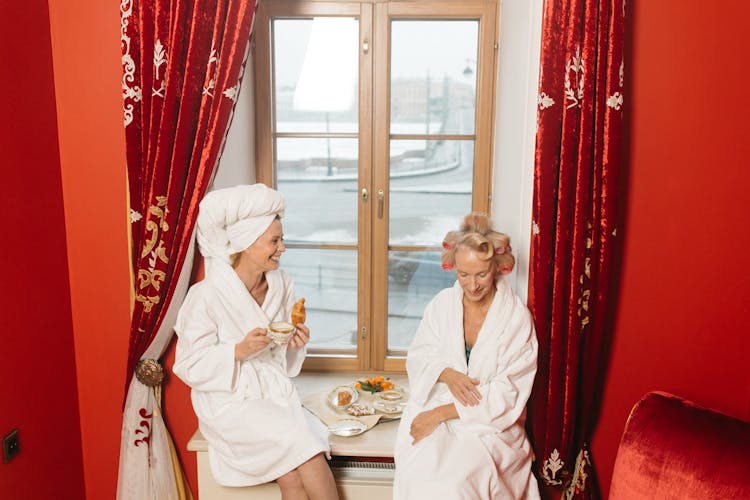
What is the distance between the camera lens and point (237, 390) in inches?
85.4

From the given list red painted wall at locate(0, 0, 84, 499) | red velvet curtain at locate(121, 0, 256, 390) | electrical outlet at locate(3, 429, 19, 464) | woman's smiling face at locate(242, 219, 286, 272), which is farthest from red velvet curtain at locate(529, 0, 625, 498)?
electrical outlet at locate(3, 429, 19, 464)

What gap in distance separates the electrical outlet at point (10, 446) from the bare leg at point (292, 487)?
0.99 m

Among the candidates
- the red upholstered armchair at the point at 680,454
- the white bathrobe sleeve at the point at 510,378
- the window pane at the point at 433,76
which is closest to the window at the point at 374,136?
the window pane at the point at 433,76

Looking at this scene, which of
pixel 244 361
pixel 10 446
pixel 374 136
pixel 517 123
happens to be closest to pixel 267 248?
pixel 244 361

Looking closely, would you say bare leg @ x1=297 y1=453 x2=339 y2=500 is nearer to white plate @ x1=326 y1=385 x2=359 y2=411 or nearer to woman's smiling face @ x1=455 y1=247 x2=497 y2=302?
white plate @ x1=326 y1=385 x2=359 y2=411

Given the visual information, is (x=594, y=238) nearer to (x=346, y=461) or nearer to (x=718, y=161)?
(x=718, y=161)

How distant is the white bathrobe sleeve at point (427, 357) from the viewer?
222cm

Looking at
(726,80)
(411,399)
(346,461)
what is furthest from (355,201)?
(726,80)

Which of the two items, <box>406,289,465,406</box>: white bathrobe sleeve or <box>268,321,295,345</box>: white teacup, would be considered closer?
<box>268,321,295,345</box>: white teacup

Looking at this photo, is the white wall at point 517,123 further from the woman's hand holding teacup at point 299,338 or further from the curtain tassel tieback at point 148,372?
the curtain tassel tieback at point 148,372

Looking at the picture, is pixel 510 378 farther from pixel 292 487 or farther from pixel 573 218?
pixel 292 487

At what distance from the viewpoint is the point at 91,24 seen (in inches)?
88.8

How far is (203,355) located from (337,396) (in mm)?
662

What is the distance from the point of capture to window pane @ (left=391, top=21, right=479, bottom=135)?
8.61ft
